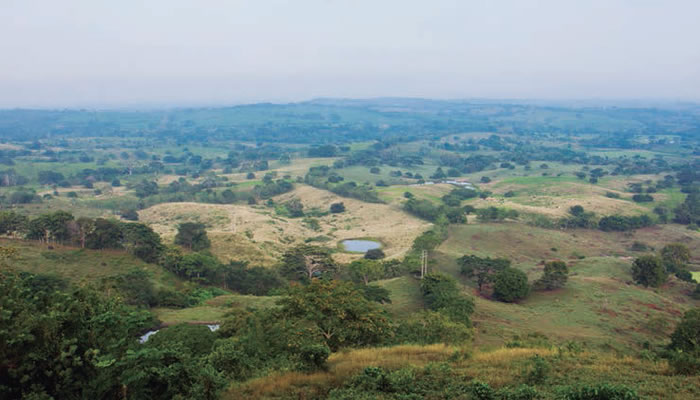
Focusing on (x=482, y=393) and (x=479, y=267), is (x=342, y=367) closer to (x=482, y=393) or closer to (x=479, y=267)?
(x=482, y=393)

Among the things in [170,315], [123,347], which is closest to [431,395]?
[123,347]

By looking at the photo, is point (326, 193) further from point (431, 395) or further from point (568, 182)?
point (431, 395)

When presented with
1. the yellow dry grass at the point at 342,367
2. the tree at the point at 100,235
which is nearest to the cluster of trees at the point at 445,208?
the tree at the point at 100,235

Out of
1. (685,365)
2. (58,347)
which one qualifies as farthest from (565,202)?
(58,347)

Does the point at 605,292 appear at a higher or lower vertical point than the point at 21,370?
lower

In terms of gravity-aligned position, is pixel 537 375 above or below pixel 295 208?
above

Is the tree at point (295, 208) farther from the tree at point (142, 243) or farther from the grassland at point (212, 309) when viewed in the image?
the grassland at point (212, 309)
